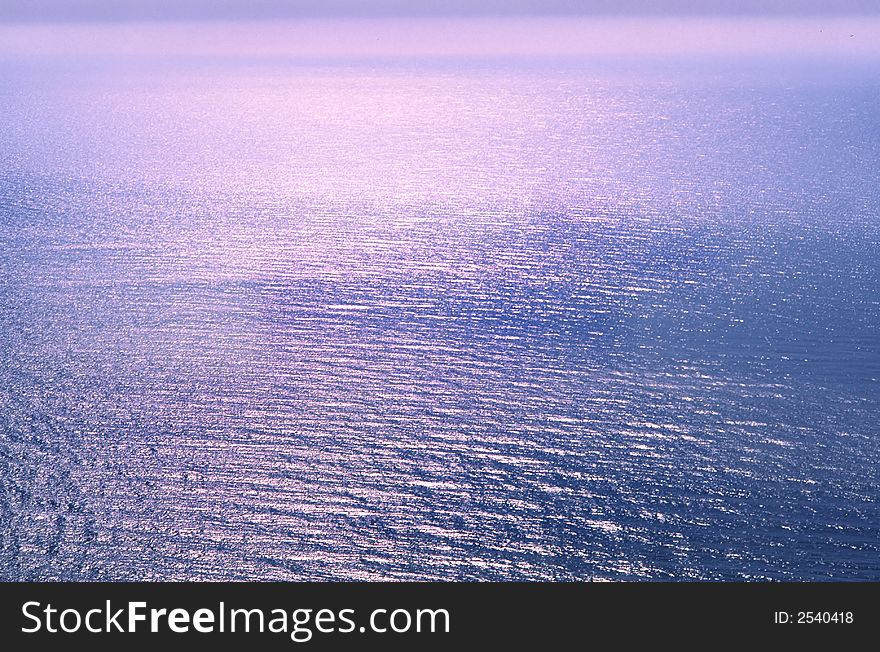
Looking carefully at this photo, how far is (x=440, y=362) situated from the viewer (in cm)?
2173

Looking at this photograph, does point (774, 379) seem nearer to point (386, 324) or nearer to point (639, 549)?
point (639, 549)

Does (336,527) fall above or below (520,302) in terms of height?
below

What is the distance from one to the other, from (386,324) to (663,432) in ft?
25.1

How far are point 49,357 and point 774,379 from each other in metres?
16.4

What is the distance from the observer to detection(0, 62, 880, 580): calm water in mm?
16062

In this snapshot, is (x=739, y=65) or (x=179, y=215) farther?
(x=739, y=65)

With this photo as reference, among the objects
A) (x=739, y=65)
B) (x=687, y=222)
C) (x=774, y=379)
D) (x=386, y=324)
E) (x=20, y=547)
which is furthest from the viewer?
(x=739, y=65)

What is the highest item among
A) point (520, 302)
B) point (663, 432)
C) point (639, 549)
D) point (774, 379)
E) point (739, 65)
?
point (739, 65)

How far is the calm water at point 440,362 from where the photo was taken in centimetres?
1606

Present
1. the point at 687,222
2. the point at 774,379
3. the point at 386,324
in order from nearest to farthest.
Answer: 1. the point at 774,379
2. the point at 386,324
3. the point at 687,222

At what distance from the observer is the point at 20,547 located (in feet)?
51.3

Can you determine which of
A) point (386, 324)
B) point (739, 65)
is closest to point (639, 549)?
point (386, 324)

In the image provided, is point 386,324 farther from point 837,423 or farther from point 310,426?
point 837,423

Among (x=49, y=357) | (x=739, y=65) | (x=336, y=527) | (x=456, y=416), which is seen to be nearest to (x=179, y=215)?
(x=49, y=357)
